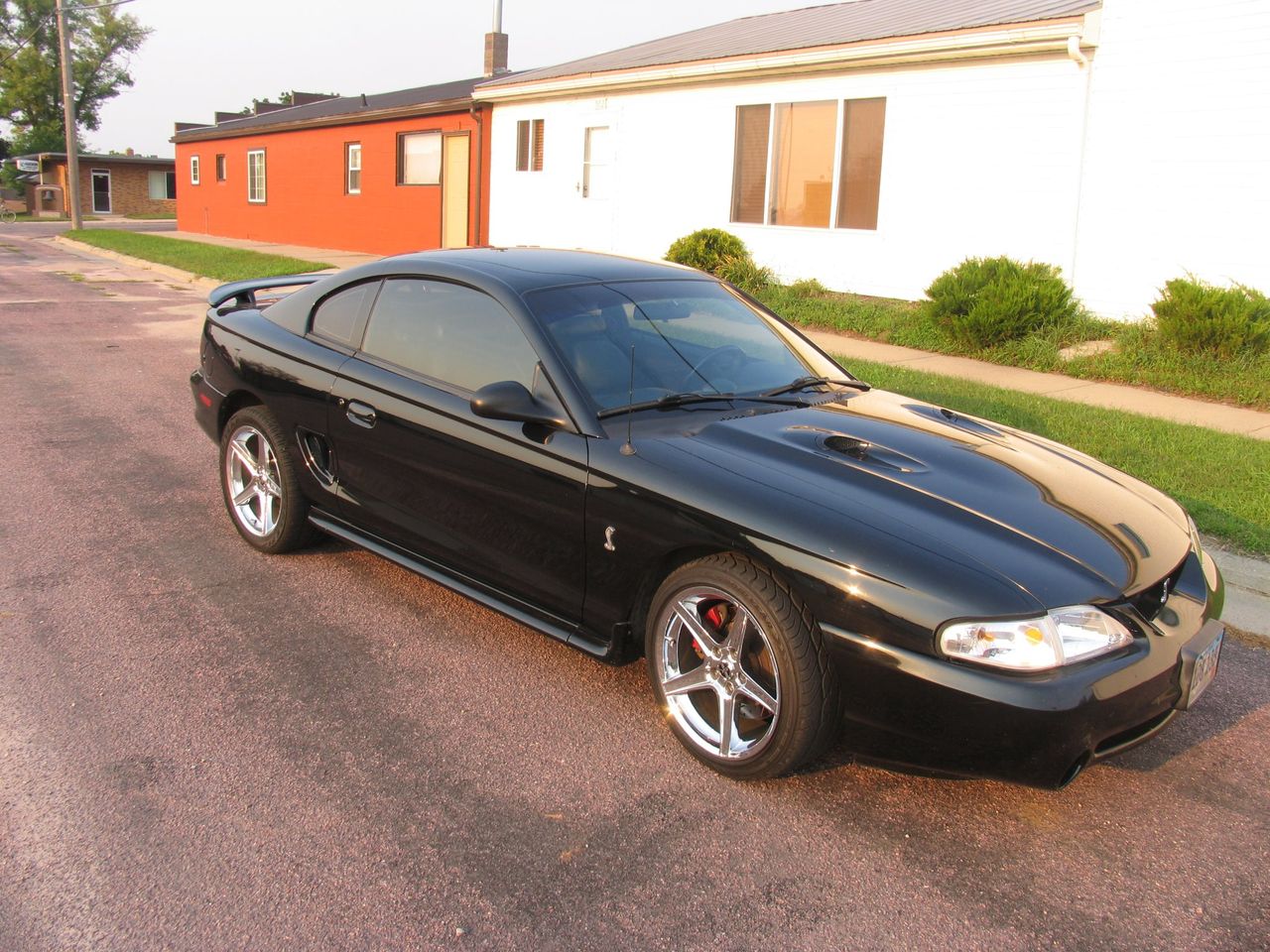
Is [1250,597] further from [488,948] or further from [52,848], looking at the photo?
[52,848]

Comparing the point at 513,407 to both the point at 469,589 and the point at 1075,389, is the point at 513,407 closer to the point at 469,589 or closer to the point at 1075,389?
the point at 469,589

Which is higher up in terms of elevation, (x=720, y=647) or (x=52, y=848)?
(x=720, y=647)

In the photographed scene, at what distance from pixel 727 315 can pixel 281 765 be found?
101 inches

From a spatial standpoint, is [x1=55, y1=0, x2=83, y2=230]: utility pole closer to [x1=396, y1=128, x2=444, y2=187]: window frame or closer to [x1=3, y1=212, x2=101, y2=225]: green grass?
[x1=396, y1=128, x2=444, y2=187]: window frame

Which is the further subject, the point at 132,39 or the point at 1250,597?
the point at 132,39

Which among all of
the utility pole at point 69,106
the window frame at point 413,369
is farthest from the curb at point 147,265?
the window frame at point 413,369

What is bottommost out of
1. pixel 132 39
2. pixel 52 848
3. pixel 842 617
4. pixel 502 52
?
pixel 52 848

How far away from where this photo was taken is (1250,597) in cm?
500

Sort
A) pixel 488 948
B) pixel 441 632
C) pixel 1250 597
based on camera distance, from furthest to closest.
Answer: pixel 1250 597 → pixel 441 632 → pixel 488 948

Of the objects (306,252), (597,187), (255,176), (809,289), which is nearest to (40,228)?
(255,176)

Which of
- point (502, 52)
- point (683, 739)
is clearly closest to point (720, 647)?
point (683, 739)

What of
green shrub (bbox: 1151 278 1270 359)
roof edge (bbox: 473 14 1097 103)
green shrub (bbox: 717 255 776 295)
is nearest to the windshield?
green shrub (bbox: 1151 278 1270 359)

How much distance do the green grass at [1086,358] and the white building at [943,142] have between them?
2.57ft

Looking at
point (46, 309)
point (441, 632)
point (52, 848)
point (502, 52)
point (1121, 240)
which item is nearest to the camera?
point (52, 848)
